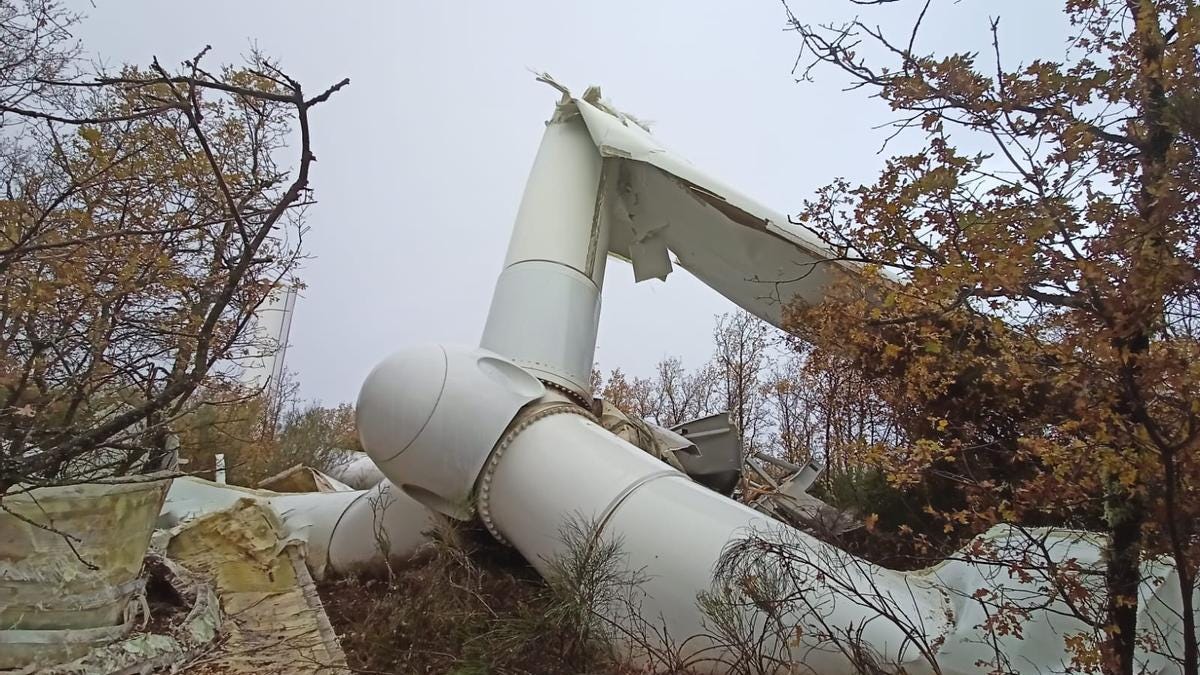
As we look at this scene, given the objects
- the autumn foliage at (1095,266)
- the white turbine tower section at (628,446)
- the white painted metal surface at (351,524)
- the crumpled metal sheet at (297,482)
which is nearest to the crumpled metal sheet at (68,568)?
the white turbine tower section at (628,446)

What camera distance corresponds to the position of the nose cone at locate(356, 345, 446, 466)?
14.3 feet

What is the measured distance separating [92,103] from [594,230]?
3.47 m

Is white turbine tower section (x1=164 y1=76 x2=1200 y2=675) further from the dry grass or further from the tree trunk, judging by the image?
the dry grass

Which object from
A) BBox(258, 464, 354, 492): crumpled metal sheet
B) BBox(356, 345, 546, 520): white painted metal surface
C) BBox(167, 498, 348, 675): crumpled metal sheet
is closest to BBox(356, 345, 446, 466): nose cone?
BBox(356, 345, 546, 520): white painted metal surface

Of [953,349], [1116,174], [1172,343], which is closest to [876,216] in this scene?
[1116,174]

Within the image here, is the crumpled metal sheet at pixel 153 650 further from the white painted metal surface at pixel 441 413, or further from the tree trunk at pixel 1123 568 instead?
the tree trunk at pixel 1123 568

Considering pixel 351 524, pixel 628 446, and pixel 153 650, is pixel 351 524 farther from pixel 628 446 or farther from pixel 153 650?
pixel 628 446

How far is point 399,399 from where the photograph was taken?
4.40 metres

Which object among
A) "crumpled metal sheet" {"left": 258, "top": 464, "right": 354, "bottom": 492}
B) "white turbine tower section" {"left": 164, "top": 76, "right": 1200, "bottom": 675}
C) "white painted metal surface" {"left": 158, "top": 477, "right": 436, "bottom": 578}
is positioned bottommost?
"crumpled metal sheet" {"left": 258, "top": 464, "right": 354, "bottom": 492}

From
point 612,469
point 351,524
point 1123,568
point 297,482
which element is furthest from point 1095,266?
point 297,482

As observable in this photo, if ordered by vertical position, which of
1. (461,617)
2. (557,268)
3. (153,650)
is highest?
(557,268)

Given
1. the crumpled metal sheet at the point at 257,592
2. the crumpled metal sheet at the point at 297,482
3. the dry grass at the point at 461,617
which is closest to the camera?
the dry grass at the point at 461,617

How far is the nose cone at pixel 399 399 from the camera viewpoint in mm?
4367

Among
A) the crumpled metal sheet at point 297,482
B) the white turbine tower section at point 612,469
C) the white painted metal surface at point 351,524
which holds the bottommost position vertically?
the crumpled metal sheet at point 297,482
